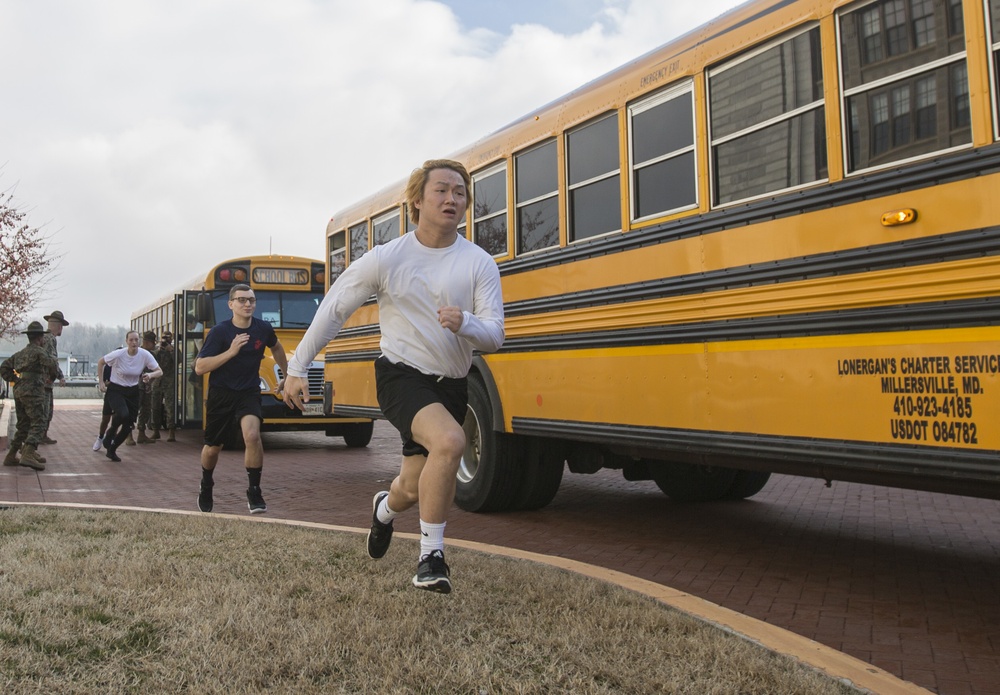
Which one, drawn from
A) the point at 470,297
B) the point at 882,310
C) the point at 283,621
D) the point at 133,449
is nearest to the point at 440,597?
the point at 283,621

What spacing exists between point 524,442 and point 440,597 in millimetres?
3116

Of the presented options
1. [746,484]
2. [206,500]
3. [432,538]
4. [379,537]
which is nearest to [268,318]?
[206,500]

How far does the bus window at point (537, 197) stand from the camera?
675 cm

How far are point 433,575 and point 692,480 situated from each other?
14.6 ft

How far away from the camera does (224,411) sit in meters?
7.06

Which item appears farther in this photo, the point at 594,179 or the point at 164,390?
the point at 164,390

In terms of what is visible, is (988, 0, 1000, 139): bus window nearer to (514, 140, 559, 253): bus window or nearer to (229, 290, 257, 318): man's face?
(514, 140, 559, 253): bus window

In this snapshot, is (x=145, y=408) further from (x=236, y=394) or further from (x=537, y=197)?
(x=537, y=197)

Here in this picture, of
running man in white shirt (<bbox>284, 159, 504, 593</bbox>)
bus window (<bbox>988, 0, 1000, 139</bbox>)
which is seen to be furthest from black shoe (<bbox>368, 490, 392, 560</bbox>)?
bus window (<bbox>988, 0, 1000, 139</bbox>)

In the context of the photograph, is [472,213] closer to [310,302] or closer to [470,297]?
[470,297]

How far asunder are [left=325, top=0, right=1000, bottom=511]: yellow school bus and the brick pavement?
2.11ft

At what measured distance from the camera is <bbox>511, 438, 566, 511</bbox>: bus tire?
7203 millimetres

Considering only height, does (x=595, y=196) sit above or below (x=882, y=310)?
above

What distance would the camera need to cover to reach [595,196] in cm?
632
